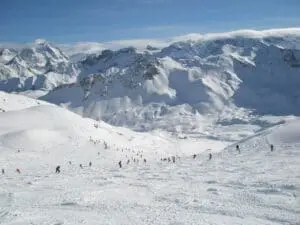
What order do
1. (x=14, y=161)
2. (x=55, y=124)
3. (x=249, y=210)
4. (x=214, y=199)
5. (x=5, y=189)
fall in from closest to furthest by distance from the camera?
(x=249, y=210)
(x=214, y=199)
(x=5, y=189)
(x=14, y=161)
(x=55, y=124)

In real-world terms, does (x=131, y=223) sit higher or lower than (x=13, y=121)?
lower

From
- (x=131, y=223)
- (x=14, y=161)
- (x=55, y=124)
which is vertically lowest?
(x=131, y=223)

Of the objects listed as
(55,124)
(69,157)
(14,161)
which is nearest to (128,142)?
(55,124)

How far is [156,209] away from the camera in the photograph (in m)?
27.6

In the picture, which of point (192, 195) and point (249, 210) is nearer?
point (249, 210)

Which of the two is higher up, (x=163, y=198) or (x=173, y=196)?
(x=173, y=196)

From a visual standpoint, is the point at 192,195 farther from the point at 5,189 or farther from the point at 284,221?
the point at 5,189

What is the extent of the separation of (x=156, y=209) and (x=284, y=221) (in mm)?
7632

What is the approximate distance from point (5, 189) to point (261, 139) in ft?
149

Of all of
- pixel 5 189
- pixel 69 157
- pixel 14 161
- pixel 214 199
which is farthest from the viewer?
pixel 69 157

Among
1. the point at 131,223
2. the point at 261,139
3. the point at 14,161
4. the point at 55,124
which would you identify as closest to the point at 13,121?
the point at 55,124

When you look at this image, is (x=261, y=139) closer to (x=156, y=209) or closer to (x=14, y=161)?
(x=14, y=161)

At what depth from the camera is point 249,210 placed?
2673 cm

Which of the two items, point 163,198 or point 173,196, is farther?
point 173,196
